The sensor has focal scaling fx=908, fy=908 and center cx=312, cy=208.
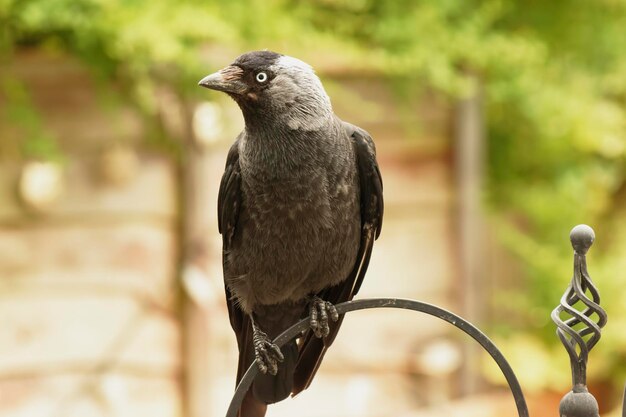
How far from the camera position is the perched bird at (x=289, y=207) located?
6.07 ft

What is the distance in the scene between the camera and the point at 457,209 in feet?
13.1

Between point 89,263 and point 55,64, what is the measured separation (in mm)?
712

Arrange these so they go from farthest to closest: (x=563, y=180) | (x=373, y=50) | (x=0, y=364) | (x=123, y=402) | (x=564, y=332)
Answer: (x=563, y=180)
(x=373, y=50)
(x=123, y=402)
(x=0, y=364)
(x=564, y=332)

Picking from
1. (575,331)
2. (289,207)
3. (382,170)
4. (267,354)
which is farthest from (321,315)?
(382,170)

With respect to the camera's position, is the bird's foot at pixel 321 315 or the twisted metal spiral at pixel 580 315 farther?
the bird's foot at pixel 321 315

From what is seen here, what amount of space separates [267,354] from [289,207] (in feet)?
1.04

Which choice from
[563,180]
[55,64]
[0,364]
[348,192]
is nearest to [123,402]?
[0,364]

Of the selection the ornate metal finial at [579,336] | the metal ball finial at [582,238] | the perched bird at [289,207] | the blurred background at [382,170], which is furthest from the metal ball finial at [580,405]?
the blurred background at [382,170]

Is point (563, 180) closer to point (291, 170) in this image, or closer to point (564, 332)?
point (291, 170)

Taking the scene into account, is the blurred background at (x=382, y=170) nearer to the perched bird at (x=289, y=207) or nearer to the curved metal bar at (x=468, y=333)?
the perched bird at (x=289, y=207)

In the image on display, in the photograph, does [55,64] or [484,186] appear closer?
[55,64]

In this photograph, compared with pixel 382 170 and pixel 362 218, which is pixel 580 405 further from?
pixel 382 170

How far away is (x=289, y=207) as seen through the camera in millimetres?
1849

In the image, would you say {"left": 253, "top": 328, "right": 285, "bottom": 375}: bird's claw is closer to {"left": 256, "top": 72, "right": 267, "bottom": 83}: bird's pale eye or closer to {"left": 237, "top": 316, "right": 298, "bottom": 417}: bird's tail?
{"left": 237, "top": 316, "right": 298, "bottom": 417}: bird's tail
